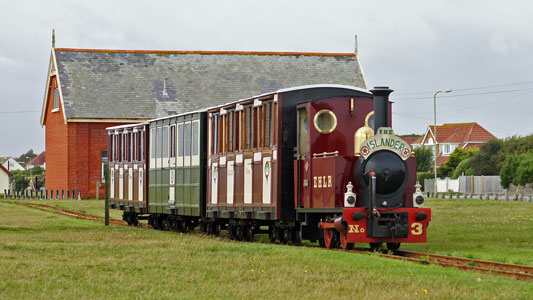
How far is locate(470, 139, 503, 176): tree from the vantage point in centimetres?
8094

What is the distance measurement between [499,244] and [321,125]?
17.3ft

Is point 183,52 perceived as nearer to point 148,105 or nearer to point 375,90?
point 148,105

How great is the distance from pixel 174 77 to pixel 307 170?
39.3 meters

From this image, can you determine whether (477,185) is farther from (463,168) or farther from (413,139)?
(413,139)

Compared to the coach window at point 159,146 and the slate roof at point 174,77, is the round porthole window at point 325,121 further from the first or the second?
the slate roof at point 174,77

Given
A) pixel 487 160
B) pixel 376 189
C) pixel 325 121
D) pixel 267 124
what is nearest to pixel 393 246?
pixel 376 189

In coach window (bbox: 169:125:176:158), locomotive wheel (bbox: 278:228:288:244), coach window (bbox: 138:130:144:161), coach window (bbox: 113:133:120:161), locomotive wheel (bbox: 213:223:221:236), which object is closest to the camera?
locomotive wheel (bbox: 278:228:288:244)

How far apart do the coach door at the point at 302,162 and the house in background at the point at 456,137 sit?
3752 inches

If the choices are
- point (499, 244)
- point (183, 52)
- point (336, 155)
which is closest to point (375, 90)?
point (336, 155)

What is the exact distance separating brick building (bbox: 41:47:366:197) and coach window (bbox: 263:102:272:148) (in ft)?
111

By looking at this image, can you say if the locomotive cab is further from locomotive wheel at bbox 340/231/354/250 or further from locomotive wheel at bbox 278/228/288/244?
locomotive wheel at bbox 278/228/288/244

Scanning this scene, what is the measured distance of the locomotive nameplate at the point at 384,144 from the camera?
17422 millimetres

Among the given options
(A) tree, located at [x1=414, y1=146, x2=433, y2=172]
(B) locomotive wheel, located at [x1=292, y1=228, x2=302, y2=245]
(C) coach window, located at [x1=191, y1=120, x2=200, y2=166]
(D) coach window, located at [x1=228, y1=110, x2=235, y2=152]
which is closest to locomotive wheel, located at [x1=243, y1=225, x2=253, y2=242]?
(D) coach window, located at [x1=228, y1=110, x2=235, y2=152]

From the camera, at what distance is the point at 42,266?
14.9 meters
